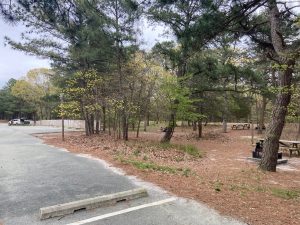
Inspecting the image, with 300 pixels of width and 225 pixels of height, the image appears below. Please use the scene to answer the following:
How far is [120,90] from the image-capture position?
55.7 feet

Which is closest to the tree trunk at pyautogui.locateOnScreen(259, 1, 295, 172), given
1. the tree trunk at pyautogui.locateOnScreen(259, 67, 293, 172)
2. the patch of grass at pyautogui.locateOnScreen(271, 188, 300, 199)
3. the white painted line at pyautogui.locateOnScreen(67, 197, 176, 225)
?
the tree trunk at pyautogui.locateOnScreen(259, 67, 293, 172)

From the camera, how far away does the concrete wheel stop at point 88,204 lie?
491cm

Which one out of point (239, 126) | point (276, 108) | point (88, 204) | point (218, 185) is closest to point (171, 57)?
point (276, 108)

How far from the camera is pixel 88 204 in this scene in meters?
5.28

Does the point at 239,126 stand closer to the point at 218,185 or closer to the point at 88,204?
the point at 218,185

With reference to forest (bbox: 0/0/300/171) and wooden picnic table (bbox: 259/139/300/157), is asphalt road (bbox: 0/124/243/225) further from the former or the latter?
wooden picnic table (bbox: 259/139/300/157)

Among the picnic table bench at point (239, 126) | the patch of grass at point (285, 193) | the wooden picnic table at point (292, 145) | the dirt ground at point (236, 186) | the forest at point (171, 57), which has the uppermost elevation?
the forest at point (171, 57)

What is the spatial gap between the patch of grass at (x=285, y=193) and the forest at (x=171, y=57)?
2473mm

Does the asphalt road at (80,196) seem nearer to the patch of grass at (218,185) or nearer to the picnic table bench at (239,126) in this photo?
the patch of grass at (218,185)

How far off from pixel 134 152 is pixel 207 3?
703 centimetres

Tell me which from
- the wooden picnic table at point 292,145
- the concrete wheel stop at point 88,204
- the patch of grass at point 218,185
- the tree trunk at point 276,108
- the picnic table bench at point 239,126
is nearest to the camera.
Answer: the concrete wheel stop at point 88,204

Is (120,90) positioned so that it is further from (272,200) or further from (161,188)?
(272,200)

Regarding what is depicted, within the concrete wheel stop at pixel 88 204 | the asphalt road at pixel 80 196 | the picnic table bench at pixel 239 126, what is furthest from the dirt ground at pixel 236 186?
the picnic table bench at pixel 239 126

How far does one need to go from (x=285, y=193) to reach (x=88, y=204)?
14.5ft
